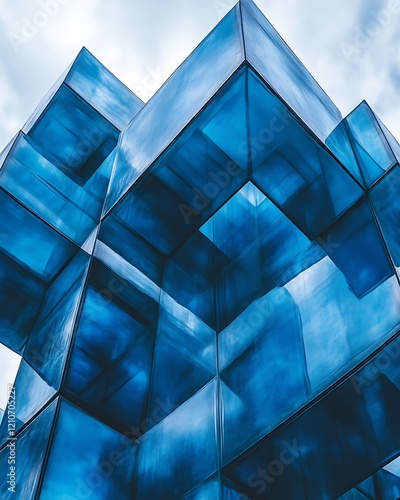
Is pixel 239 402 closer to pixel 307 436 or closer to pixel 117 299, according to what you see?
pixel 307 436

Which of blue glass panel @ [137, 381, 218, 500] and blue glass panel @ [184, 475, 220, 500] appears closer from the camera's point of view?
blue glass panel @ [184, 475, 220, 500]

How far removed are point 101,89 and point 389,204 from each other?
8176 millimetres

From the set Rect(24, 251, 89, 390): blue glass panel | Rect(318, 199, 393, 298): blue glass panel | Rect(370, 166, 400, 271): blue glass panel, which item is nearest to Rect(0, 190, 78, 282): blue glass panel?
Rect(24, 251, 89, 390): blue glass panel

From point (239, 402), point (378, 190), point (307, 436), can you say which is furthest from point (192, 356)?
point (378, 190)

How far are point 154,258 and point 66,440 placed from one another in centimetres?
349

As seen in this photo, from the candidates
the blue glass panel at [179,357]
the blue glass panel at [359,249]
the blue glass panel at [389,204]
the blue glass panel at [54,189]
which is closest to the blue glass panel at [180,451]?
the blue glass panel at [179,357]

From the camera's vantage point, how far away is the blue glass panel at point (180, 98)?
336 inches

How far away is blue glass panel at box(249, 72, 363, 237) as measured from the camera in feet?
26.3

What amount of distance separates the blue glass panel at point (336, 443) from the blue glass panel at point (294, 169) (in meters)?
2.93

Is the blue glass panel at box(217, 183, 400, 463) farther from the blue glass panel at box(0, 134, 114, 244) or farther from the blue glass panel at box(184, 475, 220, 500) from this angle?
the blue glass panel at box(0, 134, 114, 244)

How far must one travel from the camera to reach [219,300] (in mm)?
9023

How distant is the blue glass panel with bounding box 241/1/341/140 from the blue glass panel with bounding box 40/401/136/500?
5.03m

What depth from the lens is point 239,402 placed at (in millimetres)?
7180

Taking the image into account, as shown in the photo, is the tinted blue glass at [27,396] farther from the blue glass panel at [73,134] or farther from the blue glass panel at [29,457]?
the blue glass panel at [73,134]
